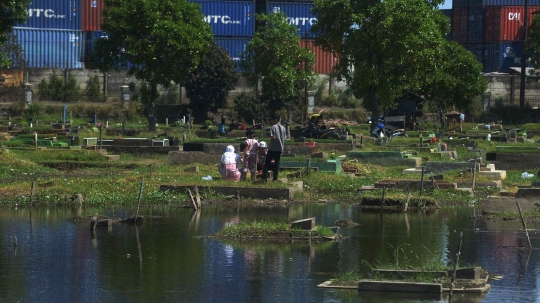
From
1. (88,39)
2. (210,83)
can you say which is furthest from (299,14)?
(88,39)

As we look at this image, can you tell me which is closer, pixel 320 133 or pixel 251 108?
pixel 320 133

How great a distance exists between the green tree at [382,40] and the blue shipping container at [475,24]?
95.6 ft

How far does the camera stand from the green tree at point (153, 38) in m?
47.0

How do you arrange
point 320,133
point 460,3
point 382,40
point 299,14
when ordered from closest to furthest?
1. point 320,133
2. point 382,40
3. point 299,14
4. point 460,3

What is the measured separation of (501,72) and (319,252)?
204 ft

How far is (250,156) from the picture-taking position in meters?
22.0

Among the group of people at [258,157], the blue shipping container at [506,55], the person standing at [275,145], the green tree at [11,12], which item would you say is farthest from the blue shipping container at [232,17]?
the person standing at [275,145]

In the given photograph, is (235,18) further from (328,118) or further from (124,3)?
(124,3)

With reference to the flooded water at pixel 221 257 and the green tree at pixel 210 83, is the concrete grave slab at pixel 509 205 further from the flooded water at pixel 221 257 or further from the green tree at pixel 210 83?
the green tree at pixel 210 83

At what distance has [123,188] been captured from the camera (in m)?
22.0

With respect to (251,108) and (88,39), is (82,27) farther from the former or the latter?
(251,108)

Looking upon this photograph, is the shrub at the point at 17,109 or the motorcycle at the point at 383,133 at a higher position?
the shrub at the point at 17,109

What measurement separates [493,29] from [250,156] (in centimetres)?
5614

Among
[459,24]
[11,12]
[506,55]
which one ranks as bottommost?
[11,12]
